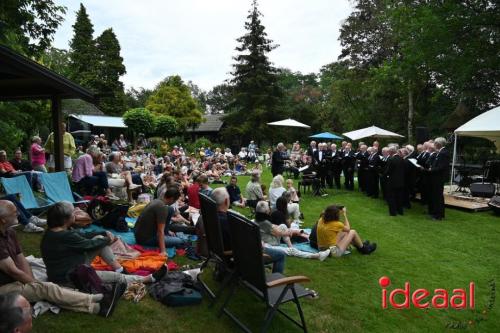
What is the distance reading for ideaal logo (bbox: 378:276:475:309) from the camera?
4688 mm

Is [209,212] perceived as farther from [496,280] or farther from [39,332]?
[496,280]

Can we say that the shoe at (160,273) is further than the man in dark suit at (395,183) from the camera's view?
No

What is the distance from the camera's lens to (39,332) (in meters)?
3.48

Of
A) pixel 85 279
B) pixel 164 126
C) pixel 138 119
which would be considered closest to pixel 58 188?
pixel 85 279

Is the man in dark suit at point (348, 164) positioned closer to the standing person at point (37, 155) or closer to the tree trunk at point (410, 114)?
the standing person at point (37, 155)

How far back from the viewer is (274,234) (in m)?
6.47

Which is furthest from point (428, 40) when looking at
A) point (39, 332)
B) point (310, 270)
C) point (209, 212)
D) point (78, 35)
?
point (78, 35)

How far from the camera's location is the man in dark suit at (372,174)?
477 inches

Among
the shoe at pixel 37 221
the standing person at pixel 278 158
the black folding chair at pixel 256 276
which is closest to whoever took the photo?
the black folding chair at pixel 256 276

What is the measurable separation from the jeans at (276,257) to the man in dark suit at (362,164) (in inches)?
346

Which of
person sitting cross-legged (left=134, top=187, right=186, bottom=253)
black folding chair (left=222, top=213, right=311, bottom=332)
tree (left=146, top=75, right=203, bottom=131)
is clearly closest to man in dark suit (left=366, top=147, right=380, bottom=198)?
person sitting cross-legged (left=134, top=187, right=186, bottom=253)

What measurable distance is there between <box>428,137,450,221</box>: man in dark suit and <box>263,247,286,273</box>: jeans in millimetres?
6466

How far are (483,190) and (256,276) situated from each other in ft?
36.0

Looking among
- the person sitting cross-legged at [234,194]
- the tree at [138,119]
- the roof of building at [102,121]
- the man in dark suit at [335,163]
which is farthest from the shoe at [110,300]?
the roof of building at [102,121]
